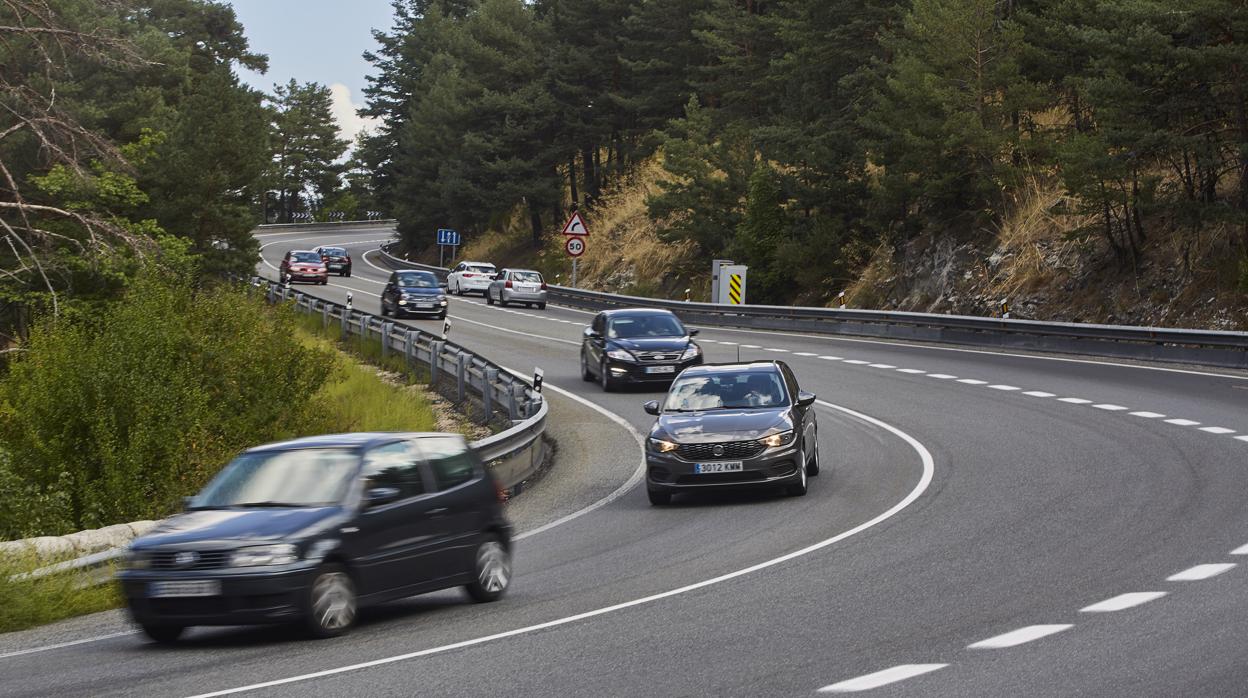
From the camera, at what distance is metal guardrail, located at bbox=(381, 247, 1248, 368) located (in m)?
30.5

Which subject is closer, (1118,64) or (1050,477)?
(1050,477)

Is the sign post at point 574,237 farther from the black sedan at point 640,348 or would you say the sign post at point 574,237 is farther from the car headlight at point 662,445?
the car headlight at point 662,445

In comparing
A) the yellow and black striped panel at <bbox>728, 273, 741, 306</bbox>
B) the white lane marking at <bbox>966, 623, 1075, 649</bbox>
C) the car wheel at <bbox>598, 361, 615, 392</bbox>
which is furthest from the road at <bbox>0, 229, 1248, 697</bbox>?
the yellow and black striped panel at <bbox>728, 273, 741, 306</bbox>

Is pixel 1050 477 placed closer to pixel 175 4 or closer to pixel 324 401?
pixel 324 401

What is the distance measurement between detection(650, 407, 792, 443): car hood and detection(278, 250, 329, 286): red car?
58176 mm

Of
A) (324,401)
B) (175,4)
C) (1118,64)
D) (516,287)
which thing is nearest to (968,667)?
(324,401)

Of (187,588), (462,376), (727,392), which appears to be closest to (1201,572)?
(187,588)

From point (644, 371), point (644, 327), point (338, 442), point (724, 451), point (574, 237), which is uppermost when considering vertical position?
point (574, 237)

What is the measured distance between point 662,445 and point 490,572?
5869 millimetres

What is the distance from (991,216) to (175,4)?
70111mm

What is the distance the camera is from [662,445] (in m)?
18.0

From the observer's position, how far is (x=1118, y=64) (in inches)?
1362

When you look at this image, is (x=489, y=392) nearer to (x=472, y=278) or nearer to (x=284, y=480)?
(x=284, y=480)

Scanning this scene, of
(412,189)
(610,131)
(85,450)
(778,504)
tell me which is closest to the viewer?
(778,504)
